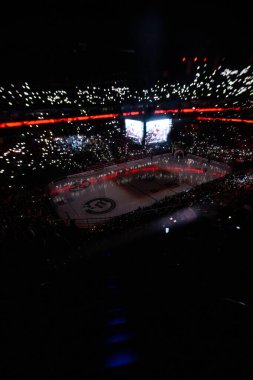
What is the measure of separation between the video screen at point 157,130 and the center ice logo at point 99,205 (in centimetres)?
699

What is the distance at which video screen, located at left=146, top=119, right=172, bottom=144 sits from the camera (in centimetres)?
1518

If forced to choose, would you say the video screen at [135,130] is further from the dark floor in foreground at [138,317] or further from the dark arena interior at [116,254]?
the dark floor in foreground at [138,317]

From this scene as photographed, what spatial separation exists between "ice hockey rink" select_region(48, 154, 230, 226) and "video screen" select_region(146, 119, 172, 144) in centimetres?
153

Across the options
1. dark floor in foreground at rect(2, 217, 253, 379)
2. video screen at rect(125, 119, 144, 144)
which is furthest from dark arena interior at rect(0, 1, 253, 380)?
video screen at rect(125, 119, 144, 144)

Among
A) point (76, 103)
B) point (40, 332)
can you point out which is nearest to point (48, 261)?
point (40, 332)

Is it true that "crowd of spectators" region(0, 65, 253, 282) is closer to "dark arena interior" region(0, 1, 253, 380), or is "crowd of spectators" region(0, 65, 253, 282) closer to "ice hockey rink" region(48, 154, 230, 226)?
"dark arena interior" region(0, 1, 253, 380)

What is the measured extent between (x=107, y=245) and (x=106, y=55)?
5.63 meters

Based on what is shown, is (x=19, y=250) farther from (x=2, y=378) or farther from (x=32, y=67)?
(x=32, y=67)

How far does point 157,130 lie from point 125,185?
5.83m

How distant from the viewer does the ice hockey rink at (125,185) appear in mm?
10008

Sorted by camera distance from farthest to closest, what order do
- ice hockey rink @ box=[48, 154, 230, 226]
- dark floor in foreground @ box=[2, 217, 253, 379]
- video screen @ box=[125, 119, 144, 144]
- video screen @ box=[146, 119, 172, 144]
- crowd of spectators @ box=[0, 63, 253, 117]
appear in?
video screen @ box=[146, 119, 172, 144]
video screen @ box=[125, 119, 144, 144]
crowd of spectators @ box=[0, 63, 253, 117]
ice hockey rink @ box=[48, 154, 230, 226]
dark floor in foreground @ box=[2, 217, 253, 379]

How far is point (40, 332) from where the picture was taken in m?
2.38

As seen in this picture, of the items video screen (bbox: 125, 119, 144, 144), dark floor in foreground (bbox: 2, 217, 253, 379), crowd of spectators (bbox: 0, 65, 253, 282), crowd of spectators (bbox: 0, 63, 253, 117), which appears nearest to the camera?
dark floor in foreground (bbox: 2, 217, 253, 379)

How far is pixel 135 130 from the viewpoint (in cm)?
1575
